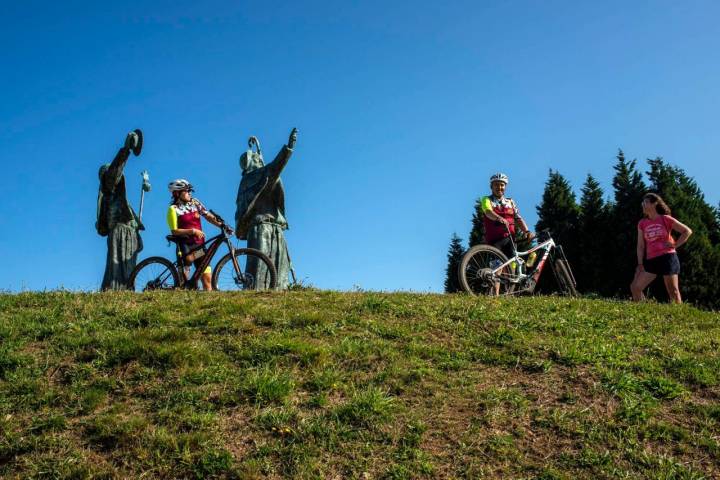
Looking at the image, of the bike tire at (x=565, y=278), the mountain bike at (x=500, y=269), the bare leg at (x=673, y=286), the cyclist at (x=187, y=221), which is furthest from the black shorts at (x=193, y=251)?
the bare leg at (x=673, y=286)

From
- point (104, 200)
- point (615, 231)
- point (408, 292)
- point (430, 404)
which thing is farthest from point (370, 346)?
point (615, 231)

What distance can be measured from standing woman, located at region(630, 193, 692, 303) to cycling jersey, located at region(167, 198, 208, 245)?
319 inches

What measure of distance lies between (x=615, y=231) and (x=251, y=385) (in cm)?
2654

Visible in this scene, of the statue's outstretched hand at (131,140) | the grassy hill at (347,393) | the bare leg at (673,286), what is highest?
the statue's outstretched hand at (131,140)

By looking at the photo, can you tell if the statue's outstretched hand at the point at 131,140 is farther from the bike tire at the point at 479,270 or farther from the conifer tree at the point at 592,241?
the conifer tree at the point at 592,241

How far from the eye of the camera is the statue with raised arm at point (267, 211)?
15.1 m

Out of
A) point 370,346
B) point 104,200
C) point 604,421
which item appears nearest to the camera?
point 604,421

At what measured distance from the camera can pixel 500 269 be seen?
1186 centimetres

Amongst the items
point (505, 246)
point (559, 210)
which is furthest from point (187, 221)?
point (559, 210)

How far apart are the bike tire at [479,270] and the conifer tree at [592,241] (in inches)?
709

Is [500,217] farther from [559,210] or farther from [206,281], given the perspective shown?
[559,210]

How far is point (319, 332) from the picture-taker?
8289 millimetres

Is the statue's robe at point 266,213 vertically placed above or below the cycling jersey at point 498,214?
above

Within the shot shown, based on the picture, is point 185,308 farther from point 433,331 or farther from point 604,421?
point 604,421
